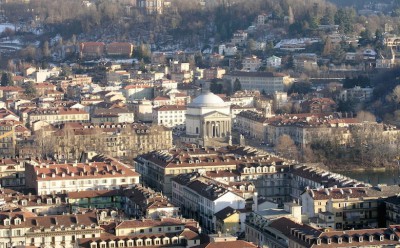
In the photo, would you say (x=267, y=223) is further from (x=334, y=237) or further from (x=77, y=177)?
(x=77, y=177)

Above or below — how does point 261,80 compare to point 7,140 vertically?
below

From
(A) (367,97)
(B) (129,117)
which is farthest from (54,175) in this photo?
(A) (367,97)

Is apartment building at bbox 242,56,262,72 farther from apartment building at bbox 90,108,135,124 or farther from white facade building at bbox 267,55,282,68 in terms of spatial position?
apartment building at bbox 90,108,135,124

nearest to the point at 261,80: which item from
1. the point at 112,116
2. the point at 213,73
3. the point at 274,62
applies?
the point at 213,73

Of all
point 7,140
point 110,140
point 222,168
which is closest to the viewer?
point 222,168

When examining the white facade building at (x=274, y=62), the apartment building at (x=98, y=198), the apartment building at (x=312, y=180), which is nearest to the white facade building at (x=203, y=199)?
the apartment building at (x=98, y=198)
